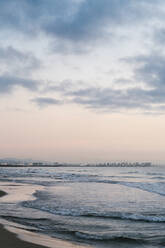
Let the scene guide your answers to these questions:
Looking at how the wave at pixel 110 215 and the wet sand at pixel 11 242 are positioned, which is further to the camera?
the wave at pixel 110 215

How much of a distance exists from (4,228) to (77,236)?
6.83 ft

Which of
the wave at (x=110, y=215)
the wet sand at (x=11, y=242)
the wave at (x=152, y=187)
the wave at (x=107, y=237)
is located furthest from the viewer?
the wave at (x=152, y=187)

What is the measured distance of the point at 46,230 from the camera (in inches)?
325

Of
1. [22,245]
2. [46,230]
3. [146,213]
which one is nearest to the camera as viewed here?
[22,245]

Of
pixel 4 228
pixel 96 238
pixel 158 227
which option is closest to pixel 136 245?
pixel 96 238

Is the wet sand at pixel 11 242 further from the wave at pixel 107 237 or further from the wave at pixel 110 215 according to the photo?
the wave at pixel 110 215

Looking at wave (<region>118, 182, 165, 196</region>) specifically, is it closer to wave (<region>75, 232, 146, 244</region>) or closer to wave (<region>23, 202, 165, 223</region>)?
wave (<region>23, 202, 165, 223</region>)

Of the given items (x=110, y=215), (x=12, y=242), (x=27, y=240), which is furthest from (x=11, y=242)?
(x=110, y=215)

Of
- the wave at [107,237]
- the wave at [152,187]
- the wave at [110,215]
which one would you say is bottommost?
the wave at [152,187]

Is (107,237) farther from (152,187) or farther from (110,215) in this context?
(152,187)

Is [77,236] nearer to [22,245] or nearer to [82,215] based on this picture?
[22,245]

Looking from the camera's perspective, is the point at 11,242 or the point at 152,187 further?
the point at 152,187

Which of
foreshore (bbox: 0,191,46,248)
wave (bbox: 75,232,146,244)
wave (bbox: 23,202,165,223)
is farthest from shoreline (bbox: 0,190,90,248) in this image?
wave (bbox: 23,202,165,223)

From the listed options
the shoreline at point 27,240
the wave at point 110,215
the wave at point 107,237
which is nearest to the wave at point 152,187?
the wave at point 110,215
